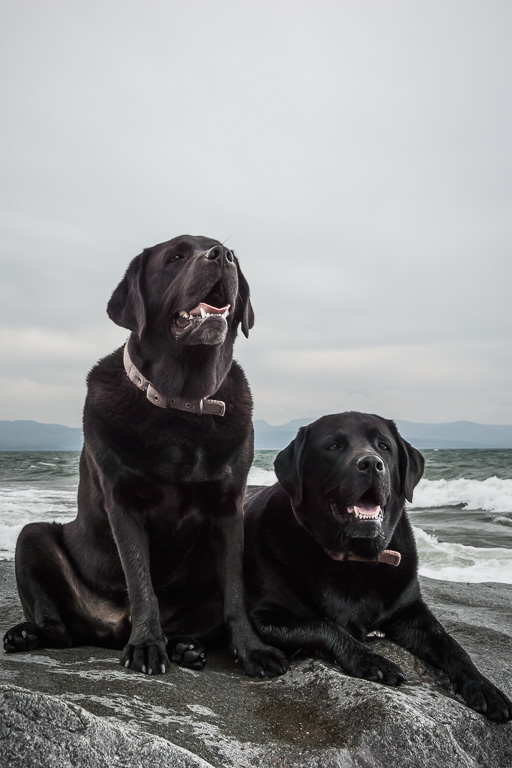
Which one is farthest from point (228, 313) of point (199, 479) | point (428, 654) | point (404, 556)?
point (428, 654)

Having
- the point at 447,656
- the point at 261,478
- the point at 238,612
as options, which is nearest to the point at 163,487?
the point at 238,612

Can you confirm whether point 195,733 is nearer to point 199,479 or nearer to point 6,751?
point 6,751

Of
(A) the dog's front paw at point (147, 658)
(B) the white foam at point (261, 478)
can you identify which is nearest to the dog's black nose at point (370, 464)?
(A) the dog's front paw at point (147, 658)

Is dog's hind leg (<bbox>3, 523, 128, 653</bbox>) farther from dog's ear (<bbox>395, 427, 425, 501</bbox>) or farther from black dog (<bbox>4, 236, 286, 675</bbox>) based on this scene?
dog's ear (<bbox>395, 427, 425, 501</bbox>)

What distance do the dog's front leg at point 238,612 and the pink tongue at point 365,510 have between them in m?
0.57

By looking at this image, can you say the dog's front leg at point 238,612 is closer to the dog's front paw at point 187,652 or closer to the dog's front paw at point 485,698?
the dog's front paw at point 187,652

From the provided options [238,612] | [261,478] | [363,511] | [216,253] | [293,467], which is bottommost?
[261,478]

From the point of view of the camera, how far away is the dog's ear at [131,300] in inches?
146

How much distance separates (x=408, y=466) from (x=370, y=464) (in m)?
0.52

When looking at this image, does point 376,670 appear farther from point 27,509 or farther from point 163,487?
point 27,509

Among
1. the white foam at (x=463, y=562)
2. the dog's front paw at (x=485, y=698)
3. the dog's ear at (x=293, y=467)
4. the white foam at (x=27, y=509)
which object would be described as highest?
the dog's ear at (x=293, y=467)

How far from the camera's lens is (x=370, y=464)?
138 inches

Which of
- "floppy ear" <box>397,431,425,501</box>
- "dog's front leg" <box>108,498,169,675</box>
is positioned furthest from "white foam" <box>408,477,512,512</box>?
"dog's front leg" <box>108,498,169,675</box>

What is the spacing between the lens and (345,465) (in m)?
3.65
